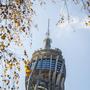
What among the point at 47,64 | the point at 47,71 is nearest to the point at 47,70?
the point at 47,71

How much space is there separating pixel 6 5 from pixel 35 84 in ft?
444

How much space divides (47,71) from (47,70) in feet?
2.04

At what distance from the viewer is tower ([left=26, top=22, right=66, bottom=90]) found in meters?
151

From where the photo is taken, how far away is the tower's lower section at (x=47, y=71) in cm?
15088

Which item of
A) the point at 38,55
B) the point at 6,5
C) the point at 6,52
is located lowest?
the point at 38,55

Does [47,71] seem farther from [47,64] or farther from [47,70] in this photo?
[47,64]

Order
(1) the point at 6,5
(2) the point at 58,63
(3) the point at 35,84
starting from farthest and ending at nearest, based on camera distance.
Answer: (2) the point at 58,63
(3) the point at 35,84
(1) the point at 6,5

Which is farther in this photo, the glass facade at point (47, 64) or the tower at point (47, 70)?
the glass facade at point (47, 64)

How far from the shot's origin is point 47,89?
152000mm

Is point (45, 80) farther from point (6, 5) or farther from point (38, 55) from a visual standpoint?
point (6, 5)

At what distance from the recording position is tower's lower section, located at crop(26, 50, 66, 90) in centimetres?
15088

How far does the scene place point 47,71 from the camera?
523 feet

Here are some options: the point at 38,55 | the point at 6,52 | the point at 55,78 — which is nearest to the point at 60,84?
the point at 55,78

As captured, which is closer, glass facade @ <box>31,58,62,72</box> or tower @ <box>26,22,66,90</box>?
tower @ <box>26,22,66,90</box>
